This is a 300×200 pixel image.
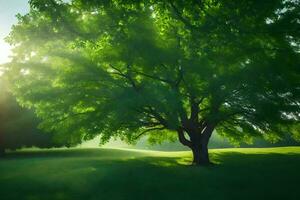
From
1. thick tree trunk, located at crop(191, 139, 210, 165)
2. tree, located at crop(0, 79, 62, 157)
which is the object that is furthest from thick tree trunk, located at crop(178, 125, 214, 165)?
tree, located at crop(0, 79, 62, 157)

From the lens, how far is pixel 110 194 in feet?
48.5

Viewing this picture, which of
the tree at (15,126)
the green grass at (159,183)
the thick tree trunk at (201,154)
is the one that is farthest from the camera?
the tree at (15,126)

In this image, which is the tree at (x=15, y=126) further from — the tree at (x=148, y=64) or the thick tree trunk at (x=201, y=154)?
the thick tree trunk at (x=201, y=154)

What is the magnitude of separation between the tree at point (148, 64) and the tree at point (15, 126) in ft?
68.8

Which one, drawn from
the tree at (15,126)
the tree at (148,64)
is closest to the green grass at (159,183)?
the tree at (148,64)

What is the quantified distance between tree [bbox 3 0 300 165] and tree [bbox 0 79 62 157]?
21.0 metres

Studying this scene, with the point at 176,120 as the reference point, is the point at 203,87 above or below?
above

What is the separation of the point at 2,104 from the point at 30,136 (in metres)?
5.34

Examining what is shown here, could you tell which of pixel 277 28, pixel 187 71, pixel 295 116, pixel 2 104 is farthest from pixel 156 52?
pixel 2 104

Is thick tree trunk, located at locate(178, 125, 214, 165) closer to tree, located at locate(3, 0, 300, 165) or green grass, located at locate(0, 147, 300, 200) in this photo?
tree, located at locate(3, 0, 300, 165)

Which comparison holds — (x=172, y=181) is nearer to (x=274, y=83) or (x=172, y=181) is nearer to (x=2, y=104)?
(x=274, y=83)

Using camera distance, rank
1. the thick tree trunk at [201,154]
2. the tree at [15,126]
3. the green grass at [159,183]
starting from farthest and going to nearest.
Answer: the tree at [15,126] → the thick tree trunk at [201,154] → the green grass at [159,183]

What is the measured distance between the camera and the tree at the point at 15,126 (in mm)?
41347

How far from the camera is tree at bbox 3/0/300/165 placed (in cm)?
1455
